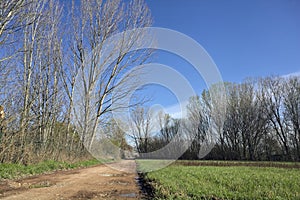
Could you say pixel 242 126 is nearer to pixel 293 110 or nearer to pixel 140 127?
pixel 293 110

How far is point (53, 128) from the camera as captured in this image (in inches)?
618

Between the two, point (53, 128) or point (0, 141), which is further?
point (53, 128)

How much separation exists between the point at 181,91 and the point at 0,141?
8.79 metres

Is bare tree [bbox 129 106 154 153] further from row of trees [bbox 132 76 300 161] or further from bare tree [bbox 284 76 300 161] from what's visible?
bare tree [bbox 284 76 300 161]

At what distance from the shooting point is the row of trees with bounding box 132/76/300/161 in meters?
36.5

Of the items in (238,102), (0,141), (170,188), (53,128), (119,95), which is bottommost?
(170,188)

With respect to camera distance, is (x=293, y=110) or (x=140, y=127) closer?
(x=140, y=127)

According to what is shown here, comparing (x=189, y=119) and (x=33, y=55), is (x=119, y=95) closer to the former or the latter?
(x=33, y=55)

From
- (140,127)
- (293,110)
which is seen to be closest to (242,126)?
(293,110)

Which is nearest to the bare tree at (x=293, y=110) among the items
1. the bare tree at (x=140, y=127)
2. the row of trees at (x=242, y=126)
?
the row of trees at (x=242, y=126)

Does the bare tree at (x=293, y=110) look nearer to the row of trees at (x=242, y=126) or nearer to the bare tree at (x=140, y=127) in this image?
the row of trees at (x=242, y=126)

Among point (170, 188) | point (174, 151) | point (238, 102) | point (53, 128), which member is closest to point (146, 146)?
point (174, 151)

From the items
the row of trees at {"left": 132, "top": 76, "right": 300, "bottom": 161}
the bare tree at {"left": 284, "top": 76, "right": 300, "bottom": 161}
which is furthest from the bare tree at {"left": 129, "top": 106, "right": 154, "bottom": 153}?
the bare tree at {"left": 284, "top": 76, "right": 300, "bottom": 161}

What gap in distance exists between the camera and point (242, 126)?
134ft
